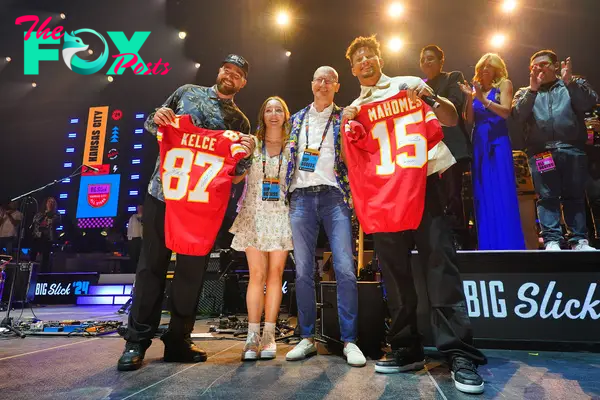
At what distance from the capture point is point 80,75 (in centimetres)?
1277

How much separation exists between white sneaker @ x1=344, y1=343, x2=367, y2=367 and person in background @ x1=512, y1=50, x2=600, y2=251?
7.23 feet

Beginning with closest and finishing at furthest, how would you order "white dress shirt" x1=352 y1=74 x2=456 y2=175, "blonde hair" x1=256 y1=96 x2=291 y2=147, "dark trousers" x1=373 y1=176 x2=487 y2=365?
"dark trousers" x1=373 y1=176 x2=487 y2=365
"white dress shirt" x1=352 y1=74 x2=456 y2=175
"blonde hair" x1=256 y1=96 x2=291 y2=147

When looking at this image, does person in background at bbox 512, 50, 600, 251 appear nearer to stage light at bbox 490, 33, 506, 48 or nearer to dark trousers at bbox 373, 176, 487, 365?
dark trousers at bbox 373, 176, 487, 365

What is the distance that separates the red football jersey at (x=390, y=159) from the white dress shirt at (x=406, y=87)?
6cm

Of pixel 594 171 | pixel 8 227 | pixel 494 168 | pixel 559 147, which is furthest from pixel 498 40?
pixel 8 227

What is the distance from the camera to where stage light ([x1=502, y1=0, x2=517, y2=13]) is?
6531 millimetres

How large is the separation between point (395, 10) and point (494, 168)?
5.14 metres

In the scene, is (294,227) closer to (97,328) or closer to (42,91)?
(97,328)

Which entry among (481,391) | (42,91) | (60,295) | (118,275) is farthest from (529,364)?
(42,91)

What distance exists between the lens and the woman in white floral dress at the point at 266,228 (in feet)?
8.22

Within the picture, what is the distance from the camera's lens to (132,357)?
203cm

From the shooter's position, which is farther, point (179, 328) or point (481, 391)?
point (179, 328)

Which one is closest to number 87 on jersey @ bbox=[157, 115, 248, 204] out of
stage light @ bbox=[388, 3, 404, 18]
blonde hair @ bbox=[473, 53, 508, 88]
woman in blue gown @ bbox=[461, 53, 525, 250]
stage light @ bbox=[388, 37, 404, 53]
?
woman in blue gown @ bbox=[461, 53, 525, 250]

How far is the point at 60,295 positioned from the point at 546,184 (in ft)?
31.5
